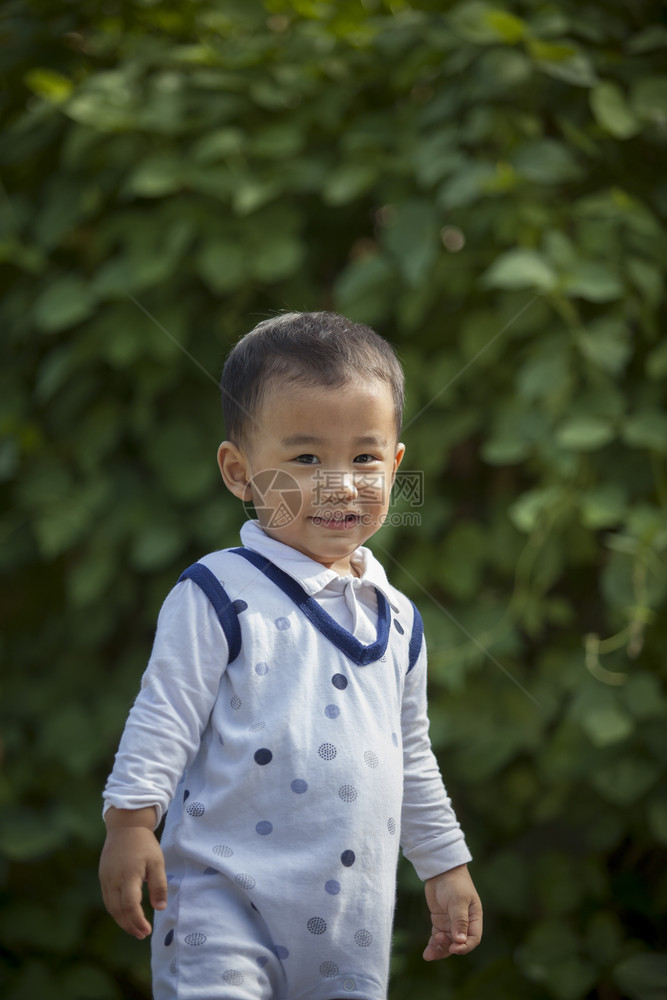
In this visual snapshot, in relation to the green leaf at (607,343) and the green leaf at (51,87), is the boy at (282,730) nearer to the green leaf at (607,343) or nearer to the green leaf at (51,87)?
the green leaf at (607,343)

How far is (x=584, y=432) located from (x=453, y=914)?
0.81 m

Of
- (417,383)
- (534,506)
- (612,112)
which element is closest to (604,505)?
(534,506)

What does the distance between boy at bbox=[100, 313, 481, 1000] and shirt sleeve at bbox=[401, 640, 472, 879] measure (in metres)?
0.04

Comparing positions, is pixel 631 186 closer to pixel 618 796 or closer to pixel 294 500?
pixel 618 796

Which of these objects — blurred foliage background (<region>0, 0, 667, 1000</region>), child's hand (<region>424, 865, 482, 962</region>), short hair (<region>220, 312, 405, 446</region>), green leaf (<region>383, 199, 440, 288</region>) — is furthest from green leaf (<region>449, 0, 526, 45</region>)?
child's hand (<region>424, 865, 482, 962</region>)

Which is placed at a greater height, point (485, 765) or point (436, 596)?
point (436, 596)

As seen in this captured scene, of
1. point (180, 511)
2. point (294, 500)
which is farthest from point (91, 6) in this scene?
point (294, 500)

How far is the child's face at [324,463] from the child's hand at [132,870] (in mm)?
254

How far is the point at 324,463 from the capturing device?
2.52 ft

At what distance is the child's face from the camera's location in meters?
0.77

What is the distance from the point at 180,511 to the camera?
5.19 feet

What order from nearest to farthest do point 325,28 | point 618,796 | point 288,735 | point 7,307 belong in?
point 288,735 < point 618,796 < point 325,28 < point 7,307

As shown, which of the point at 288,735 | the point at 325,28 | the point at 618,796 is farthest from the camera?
the point at 325,28

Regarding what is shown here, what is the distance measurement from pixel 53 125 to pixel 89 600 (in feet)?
2.59
